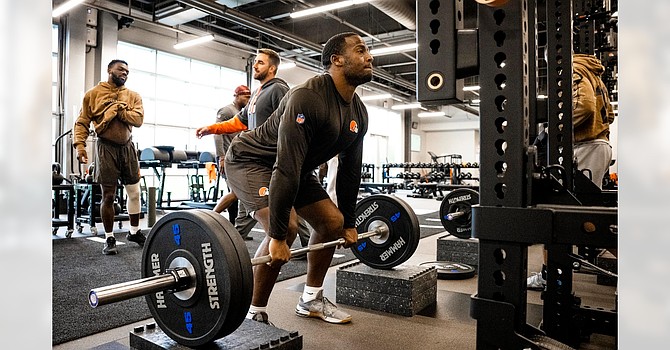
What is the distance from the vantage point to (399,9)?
6809mm

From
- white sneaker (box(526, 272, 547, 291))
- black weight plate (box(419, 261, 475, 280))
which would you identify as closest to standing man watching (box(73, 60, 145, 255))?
black weight plate (box(419, 261, 475, 280))

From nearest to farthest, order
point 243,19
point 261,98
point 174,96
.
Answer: point 261,98, point 243,19, point 174,96

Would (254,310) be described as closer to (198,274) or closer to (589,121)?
(198,274)

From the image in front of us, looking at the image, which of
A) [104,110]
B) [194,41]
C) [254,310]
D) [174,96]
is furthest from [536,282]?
[174,96]

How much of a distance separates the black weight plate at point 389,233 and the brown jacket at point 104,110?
2078 millimetres

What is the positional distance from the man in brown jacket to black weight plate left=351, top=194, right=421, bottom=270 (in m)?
0.99

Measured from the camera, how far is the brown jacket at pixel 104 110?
133 inches

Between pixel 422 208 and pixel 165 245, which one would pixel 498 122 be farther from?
pixel 422 208

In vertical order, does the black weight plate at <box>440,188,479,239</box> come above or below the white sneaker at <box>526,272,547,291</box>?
above

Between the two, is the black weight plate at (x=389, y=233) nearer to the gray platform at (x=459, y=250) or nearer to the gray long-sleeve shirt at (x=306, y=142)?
the gray long-sleeve shirt at (x=306, y=142)

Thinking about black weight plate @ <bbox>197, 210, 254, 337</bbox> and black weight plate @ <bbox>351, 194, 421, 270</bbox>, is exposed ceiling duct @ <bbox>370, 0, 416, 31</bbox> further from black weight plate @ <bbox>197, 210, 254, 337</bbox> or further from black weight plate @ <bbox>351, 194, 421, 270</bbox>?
black weight plate @ <bbox>197, 210, 254, 337</bbox>

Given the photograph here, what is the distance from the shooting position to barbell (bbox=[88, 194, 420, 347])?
47.8 inches

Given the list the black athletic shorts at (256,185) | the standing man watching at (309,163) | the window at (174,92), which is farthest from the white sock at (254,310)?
the window at (174,92)

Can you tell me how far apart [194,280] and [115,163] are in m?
2.51
